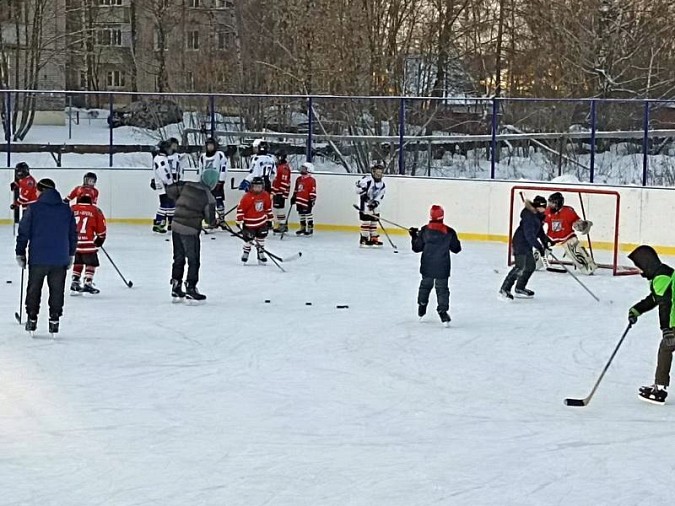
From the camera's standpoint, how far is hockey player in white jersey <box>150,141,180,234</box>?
1485 cm

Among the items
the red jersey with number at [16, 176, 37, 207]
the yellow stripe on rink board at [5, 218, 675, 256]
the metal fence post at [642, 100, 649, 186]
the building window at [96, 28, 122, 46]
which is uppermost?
the building window at [96, 28, 122, 46]

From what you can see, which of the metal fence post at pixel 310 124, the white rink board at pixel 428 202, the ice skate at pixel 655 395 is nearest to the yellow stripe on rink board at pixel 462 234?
the white rink board at pixel 428 202

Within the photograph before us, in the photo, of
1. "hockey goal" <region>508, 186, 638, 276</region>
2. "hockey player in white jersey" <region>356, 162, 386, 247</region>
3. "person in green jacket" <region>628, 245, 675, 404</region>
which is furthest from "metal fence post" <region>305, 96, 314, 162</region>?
"person in green jacket" <region>628, 245, 675, 404</region>

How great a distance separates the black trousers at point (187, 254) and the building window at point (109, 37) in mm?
27326

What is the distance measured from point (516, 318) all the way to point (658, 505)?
15.0 ft

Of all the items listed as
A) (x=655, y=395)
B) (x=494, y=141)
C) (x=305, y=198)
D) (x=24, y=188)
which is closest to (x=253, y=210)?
(x=305, y=198)

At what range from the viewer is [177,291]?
9.85 meters

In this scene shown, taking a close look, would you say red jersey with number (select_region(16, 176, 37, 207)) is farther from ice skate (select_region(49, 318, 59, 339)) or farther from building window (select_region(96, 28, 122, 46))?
building window (select_region(96, 28, 122, 46))

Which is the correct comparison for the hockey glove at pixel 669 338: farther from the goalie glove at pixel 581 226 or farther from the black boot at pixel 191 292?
the goalie glove at pixel 581 226

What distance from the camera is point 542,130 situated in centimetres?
1623

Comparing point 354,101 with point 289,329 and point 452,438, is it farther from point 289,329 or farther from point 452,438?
point 452,438

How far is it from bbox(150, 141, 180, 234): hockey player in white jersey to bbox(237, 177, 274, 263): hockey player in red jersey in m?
2.79

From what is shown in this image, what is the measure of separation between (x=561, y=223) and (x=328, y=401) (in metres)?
5.84

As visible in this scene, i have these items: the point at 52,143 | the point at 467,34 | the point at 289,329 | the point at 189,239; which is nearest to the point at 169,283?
the point at 189,239
